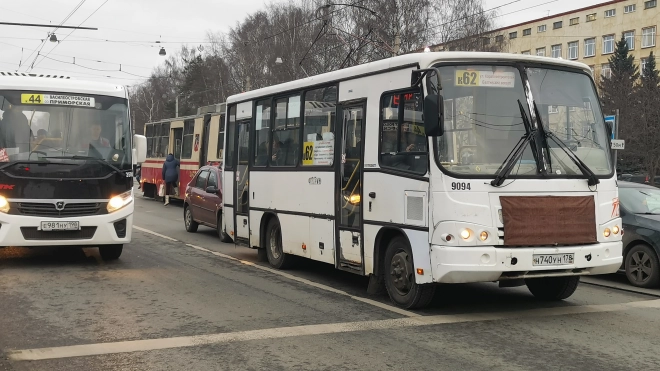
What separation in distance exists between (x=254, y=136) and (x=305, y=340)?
20.2ft

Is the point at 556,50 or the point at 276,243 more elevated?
the point at 556,50

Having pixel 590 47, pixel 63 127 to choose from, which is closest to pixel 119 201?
pixel 63 127

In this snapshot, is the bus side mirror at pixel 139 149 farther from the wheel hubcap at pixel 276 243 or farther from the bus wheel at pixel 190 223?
the bus wheel at pixel 190 223

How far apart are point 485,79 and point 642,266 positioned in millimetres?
4463

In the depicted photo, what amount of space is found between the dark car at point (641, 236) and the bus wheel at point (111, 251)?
26.2ft

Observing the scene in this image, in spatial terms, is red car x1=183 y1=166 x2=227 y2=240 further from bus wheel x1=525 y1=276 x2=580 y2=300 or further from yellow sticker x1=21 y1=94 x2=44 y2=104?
bus wheel x1=525 y1=276 x2=580 y2=300

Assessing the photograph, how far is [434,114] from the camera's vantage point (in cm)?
762

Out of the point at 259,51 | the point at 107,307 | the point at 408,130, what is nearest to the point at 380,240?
the point at 408,130

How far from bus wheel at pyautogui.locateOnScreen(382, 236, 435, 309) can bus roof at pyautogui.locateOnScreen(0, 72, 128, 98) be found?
235 inches

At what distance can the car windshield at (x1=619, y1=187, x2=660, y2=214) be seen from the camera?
37.1ft

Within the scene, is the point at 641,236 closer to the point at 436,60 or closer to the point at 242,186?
the point at 436,60

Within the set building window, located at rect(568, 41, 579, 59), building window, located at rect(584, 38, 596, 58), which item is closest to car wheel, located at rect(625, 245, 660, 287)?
building window, located at rect(584, 38, 596, 58)

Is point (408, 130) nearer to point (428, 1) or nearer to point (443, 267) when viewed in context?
point (443, 267)

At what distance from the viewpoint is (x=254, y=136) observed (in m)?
12.7
